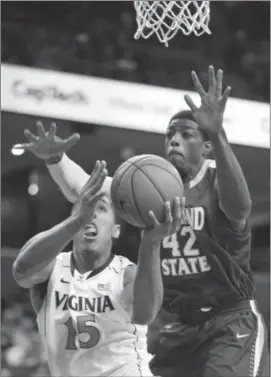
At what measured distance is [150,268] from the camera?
272cm

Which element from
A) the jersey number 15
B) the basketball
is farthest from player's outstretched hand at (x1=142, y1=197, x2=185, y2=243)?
the jersey number 15

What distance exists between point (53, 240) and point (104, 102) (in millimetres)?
4924

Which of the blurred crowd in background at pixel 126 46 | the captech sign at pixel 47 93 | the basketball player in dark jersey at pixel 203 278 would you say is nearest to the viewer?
the basketball player in dark jersey at pixel 203 278

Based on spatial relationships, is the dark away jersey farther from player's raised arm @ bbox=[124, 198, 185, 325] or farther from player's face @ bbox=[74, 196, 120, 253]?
player's raised arm @ bbox=[124, 198, 185, 325]

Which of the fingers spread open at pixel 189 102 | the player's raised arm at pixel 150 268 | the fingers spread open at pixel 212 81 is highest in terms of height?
the fingers spread open at pixel 212 81

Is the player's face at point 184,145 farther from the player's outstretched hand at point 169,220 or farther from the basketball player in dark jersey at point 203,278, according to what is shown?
the player's outstretched hand at point 169,220

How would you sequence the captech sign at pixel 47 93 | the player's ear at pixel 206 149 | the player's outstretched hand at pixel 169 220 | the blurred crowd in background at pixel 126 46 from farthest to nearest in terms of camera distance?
the blurred crowd in background at pixel 126 46 → the captech sign at pixel 47 93 → the player's ear at pixel 206 149 → the player's outstretched hand at pixel 169 220

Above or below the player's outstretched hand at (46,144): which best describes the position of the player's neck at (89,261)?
below

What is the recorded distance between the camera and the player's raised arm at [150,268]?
262cm

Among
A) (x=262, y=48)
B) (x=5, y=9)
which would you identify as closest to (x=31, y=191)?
(x=5, y=9)

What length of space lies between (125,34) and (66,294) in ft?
17.6

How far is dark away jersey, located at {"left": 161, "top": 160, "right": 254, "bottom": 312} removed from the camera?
3.43 m

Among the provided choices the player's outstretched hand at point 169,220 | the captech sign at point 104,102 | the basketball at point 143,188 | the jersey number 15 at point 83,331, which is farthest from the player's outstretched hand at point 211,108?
the captech sign at point 104,102

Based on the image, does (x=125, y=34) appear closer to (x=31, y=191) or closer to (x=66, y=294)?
(x=31, y=191)
